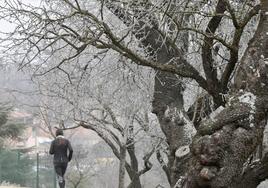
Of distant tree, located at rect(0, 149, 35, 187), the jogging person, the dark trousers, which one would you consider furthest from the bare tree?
distant tree, located at rect(0, 149, 35, 187)

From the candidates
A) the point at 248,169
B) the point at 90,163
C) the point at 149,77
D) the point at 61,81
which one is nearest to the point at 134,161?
the point at 61,81

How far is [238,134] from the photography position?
5.35 meters

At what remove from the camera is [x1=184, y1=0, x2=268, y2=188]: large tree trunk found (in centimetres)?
531

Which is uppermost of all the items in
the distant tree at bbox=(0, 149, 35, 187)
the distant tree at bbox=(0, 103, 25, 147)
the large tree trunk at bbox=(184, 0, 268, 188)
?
the distant tree at bbox=(0, 103, 25, 147)

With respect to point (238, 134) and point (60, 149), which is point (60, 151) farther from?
point (238, 134)

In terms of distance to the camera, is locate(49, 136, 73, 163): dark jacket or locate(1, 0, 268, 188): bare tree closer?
locate(1, 0, 268, 188): bare tree

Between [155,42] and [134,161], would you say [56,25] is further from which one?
[134,161]

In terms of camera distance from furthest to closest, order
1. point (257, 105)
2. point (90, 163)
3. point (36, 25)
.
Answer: point (90, 163) → point (36, 25) → point (257, 105)

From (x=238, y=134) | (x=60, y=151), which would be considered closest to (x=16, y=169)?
(x=60, y=151)

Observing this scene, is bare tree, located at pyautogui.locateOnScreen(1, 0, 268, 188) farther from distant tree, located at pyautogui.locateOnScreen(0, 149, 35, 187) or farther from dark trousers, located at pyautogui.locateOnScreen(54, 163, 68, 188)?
distant tree, located at pyautogui.locateOnScreen(0, 149, 35, 187)

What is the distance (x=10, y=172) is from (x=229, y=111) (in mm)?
22417

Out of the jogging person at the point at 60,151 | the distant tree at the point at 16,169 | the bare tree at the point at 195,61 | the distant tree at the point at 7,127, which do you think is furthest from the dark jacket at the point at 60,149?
the distant tree at the point at 7,127

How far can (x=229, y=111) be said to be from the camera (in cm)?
552

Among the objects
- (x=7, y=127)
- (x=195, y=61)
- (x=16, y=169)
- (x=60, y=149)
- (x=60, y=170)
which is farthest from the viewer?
(x=7, y=127)
